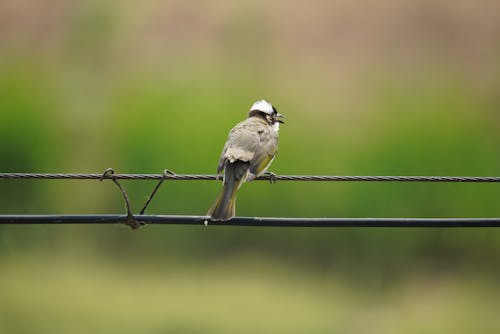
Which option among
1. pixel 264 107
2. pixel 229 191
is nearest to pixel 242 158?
pixel 229 191

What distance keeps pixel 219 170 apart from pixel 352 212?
11446 mm

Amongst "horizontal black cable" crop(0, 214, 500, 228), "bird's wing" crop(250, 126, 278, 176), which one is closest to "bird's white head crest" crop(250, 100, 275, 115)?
"bird's wing" crop(250, 126, 278, 176)

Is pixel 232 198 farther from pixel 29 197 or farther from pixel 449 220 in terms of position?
pixel 29 197

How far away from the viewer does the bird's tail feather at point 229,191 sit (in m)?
5.40

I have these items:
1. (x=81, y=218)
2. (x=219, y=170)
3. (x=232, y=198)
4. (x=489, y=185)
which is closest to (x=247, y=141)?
(x=219, y=170)

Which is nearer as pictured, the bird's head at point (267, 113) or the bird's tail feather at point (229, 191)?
the bird's tail feather at point (229, 191)

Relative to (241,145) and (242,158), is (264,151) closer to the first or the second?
(241,145)

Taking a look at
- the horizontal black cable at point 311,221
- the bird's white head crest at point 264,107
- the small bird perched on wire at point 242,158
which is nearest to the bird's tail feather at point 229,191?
the small bird perched on wire at point 242,158

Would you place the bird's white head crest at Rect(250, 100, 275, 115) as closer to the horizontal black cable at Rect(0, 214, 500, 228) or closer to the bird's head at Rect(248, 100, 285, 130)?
the bird's head at Rect(248, 100, 285, 130)

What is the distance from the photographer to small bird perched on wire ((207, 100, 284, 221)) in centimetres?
552

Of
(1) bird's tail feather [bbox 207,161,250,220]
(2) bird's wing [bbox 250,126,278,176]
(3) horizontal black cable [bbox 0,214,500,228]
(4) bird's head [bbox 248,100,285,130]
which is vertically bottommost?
(3) horizontal black cable [bbox 0,214,500,228]

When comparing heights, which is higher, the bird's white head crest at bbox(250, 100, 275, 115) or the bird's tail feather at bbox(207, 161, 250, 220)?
the bird's white head crest at bbox(250, 100, 275, 115)

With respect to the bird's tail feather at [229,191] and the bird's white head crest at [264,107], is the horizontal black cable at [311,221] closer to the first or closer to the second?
the bird's tail feather at [229,191]

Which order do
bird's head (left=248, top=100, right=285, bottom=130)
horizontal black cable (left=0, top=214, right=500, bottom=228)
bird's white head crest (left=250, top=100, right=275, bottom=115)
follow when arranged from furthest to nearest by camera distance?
bird's white head crest (left=250, top=100, right=275, bottom=115) → bird's head (left=248, top=100, right=285, bottom=130) → horizontal black cable (left=0, top=214, right=500, bottom=228)
